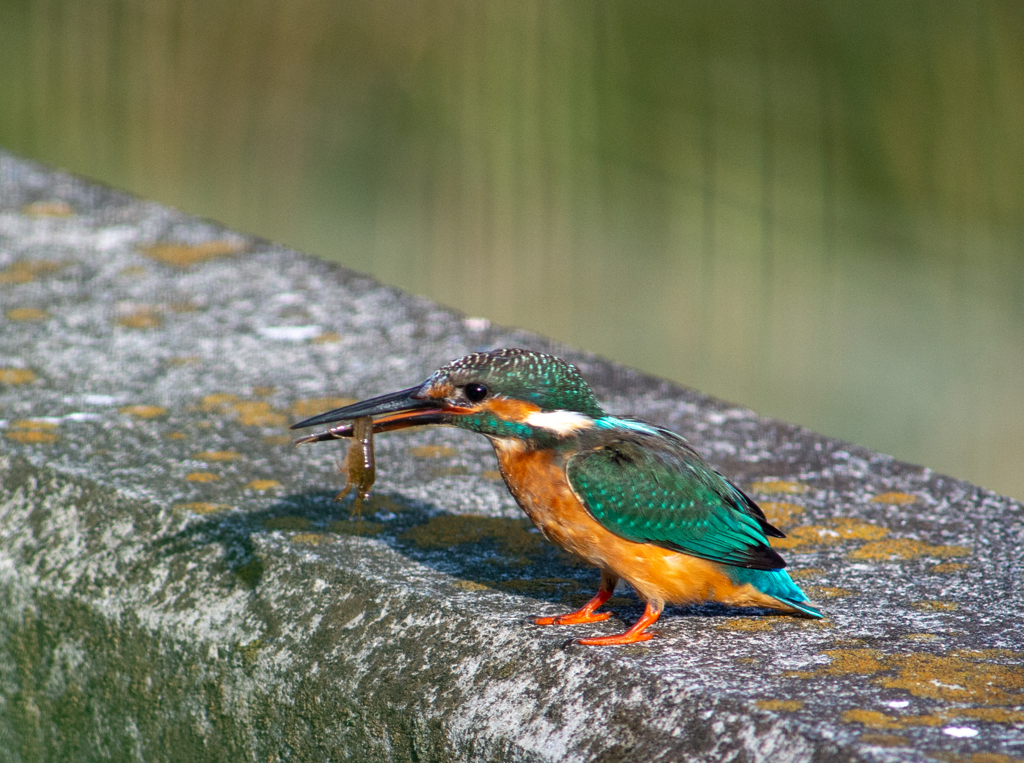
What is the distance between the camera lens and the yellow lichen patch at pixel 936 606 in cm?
246

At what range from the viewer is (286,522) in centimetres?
287

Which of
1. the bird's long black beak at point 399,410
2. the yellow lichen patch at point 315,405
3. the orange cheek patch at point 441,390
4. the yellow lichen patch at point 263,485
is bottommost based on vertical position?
the yellow lichen patch at point 263,485

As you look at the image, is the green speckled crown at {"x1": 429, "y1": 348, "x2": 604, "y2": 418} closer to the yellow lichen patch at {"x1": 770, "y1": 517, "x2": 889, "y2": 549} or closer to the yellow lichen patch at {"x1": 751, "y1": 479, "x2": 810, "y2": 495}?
the yellow lichen patch at {"x1": 770, "y1": 517, "x2": 889, "y2": 549}

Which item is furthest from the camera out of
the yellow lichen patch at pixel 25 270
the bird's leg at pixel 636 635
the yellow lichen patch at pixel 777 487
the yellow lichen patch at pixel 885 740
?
the yellow lichen patch at pixel 25 270

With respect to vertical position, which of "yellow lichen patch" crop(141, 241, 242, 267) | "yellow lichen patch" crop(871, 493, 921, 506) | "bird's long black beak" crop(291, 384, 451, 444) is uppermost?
"bird's long black beak" crop(291, 384, 451, 444)

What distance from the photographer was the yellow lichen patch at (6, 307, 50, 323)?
410 centimetres

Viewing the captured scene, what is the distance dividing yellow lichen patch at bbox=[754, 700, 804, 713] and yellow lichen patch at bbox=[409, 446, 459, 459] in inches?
61.7

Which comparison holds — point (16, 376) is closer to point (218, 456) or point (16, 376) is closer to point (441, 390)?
point (218, 456)

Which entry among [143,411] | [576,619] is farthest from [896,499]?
[143,411]

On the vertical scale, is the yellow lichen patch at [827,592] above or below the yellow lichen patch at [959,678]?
below

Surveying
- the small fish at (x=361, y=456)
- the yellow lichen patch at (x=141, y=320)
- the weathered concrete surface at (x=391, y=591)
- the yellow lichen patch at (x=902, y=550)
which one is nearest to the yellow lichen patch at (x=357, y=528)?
Result: the weathered concrete surface at (x=391, y=591)

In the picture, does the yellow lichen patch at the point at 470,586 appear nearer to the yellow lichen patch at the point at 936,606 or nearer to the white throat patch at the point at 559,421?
the white throat patch at the point at 559,421

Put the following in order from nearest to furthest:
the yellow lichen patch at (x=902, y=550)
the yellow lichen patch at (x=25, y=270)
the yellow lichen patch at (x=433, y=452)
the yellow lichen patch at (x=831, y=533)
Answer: the yellow lichen patch at (x=902, y=550) → the yellow lichen patch at (x=831, y=533) → the yellow lichen patch at (x=433, y=452) → the yellow lichen patch at (x=25, y=270)

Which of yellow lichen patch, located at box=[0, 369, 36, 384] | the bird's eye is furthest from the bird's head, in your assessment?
yellow lichen patch, located at box=[0, 369, 36, 384]
